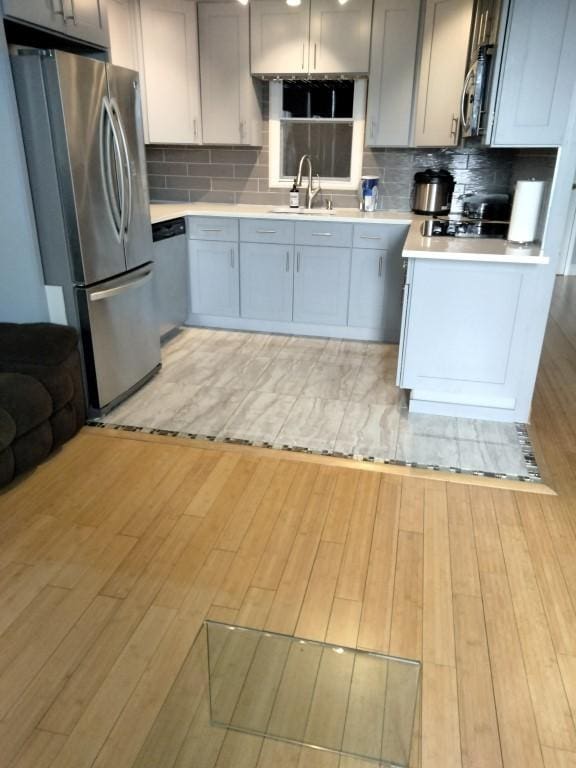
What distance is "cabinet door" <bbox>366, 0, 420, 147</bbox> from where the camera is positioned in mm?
3867

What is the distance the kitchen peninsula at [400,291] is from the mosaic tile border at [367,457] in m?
0.32

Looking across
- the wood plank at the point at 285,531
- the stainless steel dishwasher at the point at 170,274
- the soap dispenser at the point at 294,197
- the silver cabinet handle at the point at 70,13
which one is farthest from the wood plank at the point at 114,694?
the soap dispenser at the point at 294,197

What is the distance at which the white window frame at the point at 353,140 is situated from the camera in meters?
4.38

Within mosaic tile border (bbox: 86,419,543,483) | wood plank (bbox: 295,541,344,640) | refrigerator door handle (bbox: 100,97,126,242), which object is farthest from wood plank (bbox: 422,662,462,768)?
refrigerator door handle (bbox: 100,97,126,242)

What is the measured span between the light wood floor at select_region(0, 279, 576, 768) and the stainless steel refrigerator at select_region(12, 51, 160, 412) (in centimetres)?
63

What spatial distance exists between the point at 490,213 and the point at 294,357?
1.79 metres

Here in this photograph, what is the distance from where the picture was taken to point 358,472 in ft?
8.58

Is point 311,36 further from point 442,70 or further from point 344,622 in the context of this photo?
point 344,622

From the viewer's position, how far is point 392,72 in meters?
4.00

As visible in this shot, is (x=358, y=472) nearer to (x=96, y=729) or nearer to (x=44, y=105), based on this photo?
(x=96, y=729)

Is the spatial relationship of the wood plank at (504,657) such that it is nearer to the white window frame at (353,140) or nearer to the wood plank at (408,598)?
the wood plank at (408,598)

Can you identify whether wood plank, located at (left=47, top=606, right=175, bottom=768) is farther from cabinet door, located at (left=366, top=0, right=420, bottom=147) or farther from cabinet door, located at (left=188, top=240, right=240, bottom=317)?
cabinet door, located at (left=366, top=0, right=420, bottom=147)

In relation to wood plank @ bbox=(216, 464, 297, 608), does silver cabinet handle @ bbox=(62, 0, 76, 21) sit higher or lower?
higher

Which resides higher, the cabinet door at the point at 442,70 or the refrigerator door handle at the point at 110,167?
the cabinet door at the point at 442,70
